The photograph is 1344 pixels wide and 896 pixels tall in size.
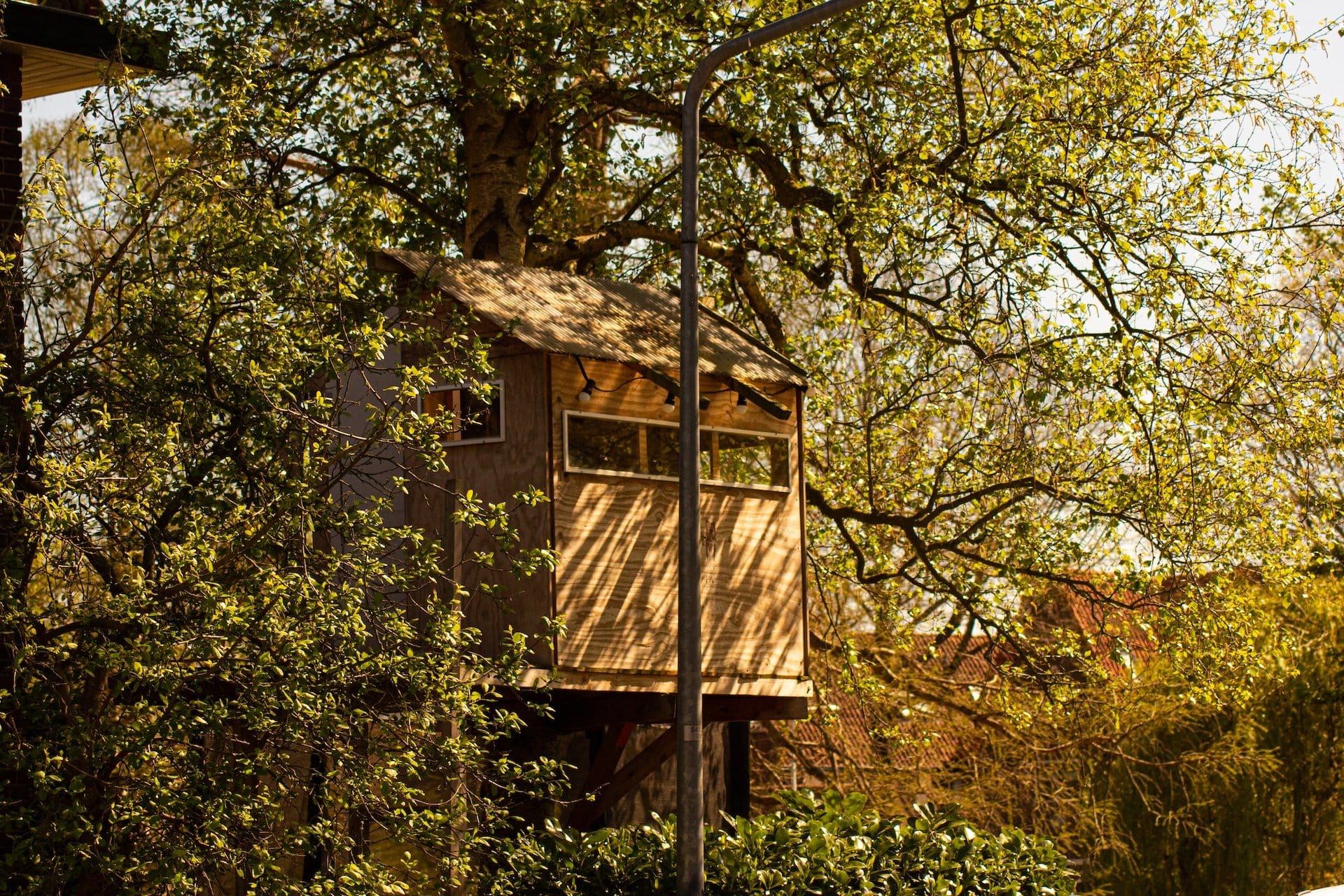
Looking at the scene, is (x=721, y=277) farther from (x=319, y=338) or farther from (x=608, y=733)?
(x=319, y=338)

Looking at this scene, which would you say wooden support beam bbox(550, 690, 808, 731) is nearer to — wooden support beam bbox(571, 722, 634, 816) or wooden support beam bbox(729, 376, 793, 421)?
wooden support beam bbox(571, 722, 634, 816)

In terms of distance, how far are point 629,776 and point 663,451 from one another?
126 inches

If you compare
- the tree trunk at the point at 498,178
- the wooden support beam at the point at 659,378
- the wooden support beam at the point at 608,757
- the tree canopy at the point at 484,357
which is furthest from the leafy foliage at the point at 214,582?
the tree trunk at the point at 498,178

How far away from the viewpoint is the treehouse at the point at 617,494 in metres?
A: 12.3

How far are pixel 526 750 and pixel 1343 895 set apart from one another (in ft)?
26.3

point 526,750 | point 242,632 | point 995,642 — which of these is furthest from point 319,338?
point 995,642

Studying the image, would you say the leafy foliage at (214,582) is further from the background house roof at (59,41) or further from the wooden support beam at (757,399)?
the wooden support beam at (757,399)

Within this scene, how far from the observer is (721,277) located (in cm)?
2048

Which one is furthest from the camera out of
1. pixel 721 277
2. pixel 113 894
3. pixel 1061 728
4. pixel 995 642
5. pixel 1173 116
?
pixel 1061 728

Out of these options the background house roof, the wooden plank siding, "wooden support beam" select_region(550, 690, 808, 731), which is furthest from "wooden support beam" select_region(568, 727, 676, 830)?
the background house roof

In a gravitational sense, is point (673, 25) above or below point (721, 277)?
above

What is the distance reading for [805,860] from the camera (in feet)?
40.9

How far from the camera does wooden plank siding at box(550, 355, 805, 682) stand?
12.4 metres

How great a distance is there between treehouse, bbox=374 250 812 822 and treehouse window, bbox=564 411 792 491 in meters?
0.02
